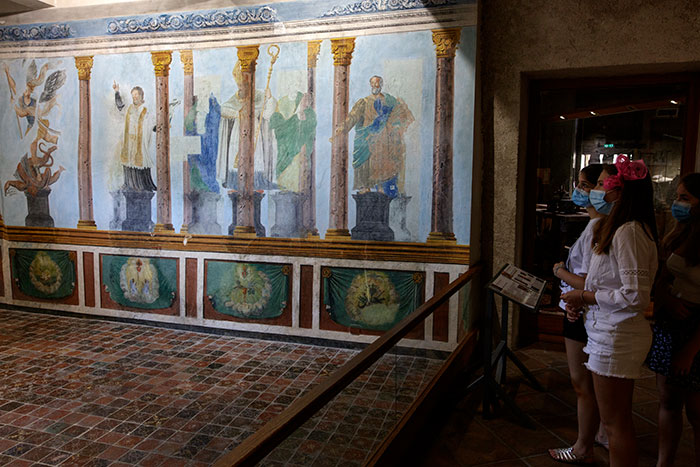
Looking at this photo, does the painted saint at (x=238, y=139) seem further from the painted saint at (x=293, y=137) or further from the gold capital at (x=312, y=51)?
the gold capital at (x=312, y=51)

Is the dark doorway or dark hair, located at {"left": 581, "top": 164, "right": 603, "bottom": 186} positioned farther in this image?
the dark doorway

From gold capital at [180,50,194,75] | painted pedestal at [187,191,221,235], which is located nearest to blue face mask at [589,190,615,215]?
painted pedestal at [187,191,221,235]

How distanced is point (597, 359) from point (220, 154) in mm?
4792

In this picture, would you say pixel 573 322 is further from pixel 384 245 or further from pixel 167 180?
pixel 167 180

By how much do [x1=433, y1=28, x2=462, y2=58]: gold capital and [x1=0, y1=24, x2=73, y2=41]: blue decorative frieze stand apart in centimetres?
460

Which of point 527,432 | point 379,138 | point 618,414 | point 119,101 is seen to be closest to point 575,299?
point 618,414

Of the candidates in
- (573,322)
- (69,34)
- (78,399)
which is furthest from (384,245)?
(69,34)

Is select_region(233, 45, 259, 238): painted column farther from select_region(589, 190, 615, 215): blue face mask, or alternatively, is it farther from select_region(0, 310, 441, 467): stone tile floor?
select_region(589, 190, 615, 215): blue face mask

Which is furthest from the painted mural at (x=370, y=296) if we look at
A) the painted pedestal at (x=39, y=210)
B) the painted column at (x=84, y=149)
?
the painted pedestal at (x=39, y=210)

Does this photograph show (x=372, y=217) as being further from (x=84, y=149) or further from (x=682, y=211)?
(x=84, y=149)

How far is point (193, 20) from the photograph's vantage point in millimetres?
6148

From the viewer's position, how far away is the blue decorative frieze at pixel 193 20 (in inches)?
232

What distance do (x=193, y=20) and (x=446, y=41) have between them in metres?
2.97

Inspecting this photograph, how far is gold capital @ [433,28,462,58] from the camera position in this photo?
523 cm
